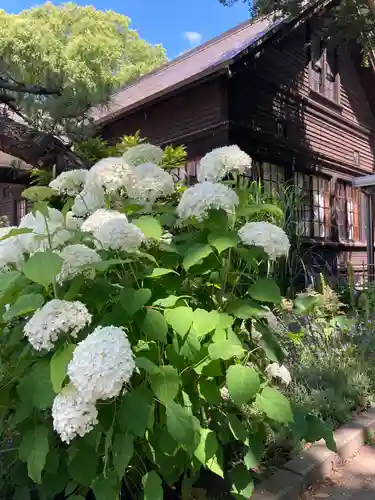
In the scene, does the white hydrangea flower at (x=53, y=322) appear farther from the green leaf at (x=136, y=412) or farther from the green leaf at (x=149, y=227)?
the green leaf at (x=149, y=227)

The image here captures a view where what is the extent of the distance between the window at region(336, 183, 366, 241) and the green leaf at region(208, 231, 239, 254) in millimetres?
11830

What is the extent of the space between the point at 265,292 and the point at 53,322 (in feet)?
2.69

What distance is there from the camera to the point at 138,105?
10.8 m

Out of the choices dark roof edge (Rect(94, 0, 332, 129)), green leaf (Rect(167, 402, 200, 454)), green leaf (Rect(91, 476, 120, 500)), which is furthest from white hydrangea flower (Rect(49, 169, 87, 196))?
dark roof edge (Rect(94, 0, 332, 129))

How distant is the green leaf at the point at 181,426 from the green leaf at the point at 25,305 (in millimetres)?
590

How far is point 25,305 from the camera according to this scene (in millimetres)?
1729

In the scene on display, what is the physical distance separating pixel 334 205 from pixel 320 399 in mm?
10352

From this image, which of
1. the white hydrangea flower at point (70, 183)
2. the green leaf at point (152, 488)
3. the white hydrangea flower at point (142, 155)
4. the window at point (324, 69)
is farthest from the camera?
the window at point (324, 69)

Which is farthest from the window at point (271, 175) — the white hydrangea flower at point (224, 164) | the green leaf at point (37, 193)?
the green leaf at point (37, 193)

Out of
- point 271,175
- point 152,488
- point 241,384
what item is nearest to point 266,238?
point 241,384

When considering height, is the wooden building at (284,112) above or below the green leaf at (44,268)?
above

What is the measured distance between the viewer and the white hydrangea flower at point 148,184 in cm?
228

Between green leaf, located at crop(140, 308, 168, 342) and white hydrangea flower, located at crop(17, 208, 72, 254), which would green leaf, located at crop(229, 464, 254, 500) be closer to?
green leaf, located at crop(140, 308, 168, 342)

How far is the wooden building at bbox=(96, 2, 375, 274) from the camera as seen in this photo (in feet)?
32.5
